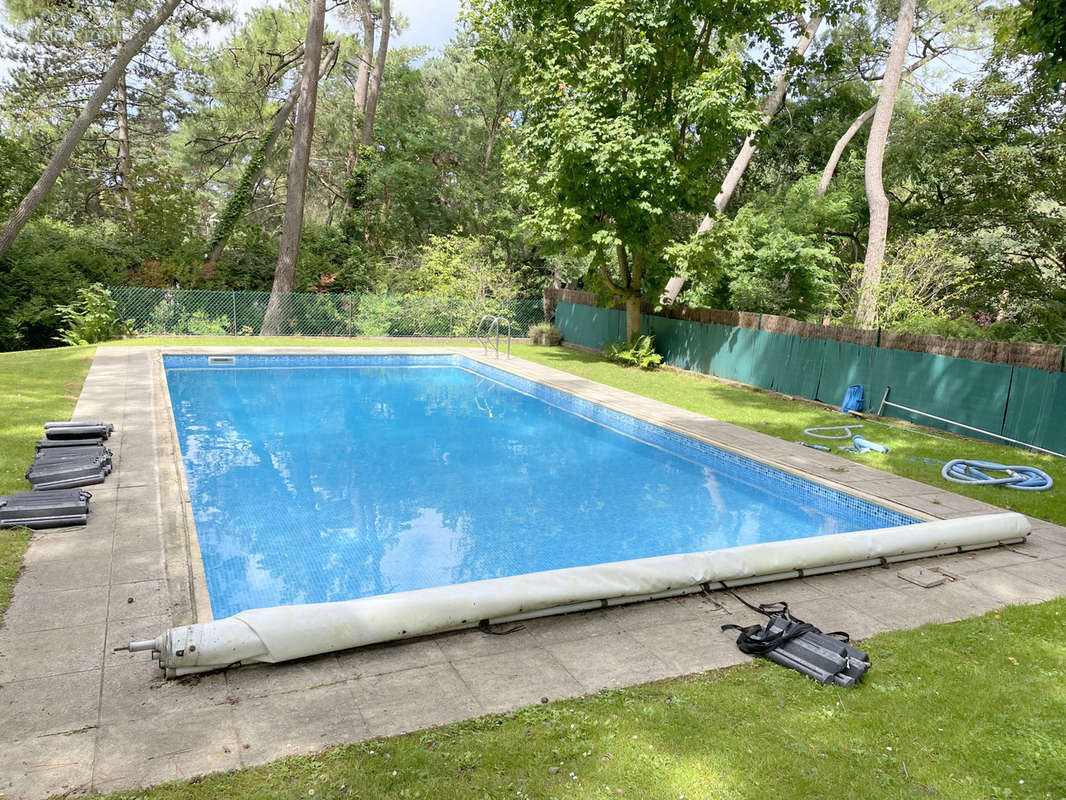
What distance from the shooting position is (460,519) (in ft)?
24.0

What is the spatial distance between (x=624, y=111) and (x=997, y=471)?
10.6 metres

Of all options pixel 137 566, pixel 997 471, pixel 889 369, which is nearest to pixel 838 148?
pixel 889 369

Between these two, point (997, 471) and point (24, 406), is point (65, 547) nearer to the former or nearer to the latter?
point (24, 406)

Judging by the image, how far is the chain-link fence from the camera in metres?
18.5

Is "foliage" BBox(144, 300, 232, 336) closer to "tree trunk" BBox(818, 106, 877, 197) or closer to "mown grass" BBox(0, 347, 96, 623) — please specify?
"mown grass" BBox(0, 347, 96, 623)

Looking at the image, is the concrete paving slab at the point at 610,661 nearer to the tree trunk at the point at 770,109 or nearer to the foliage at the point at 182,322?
the tree trunk at the point at 770,109

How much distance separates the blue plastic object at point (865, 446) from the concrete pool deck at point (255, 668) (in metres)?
3.20

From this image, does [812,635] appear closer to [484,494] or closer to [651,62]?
[484,494]

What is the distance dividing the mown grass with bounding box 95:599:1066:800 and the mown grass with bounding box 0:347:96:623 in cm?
275

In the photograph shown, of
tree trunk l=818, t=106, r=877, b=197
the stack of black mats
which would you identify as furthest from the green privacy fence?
the stack of black mats

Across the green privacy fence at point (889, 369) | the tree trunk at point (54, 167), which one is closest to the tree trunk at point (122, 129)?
the tree trunk at point (54, 167)

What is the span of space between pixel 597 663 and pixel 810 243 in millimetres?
16801

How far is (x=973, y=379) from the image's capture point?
34.3ft

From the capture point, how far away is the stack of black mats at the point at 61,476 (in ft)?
17.2
